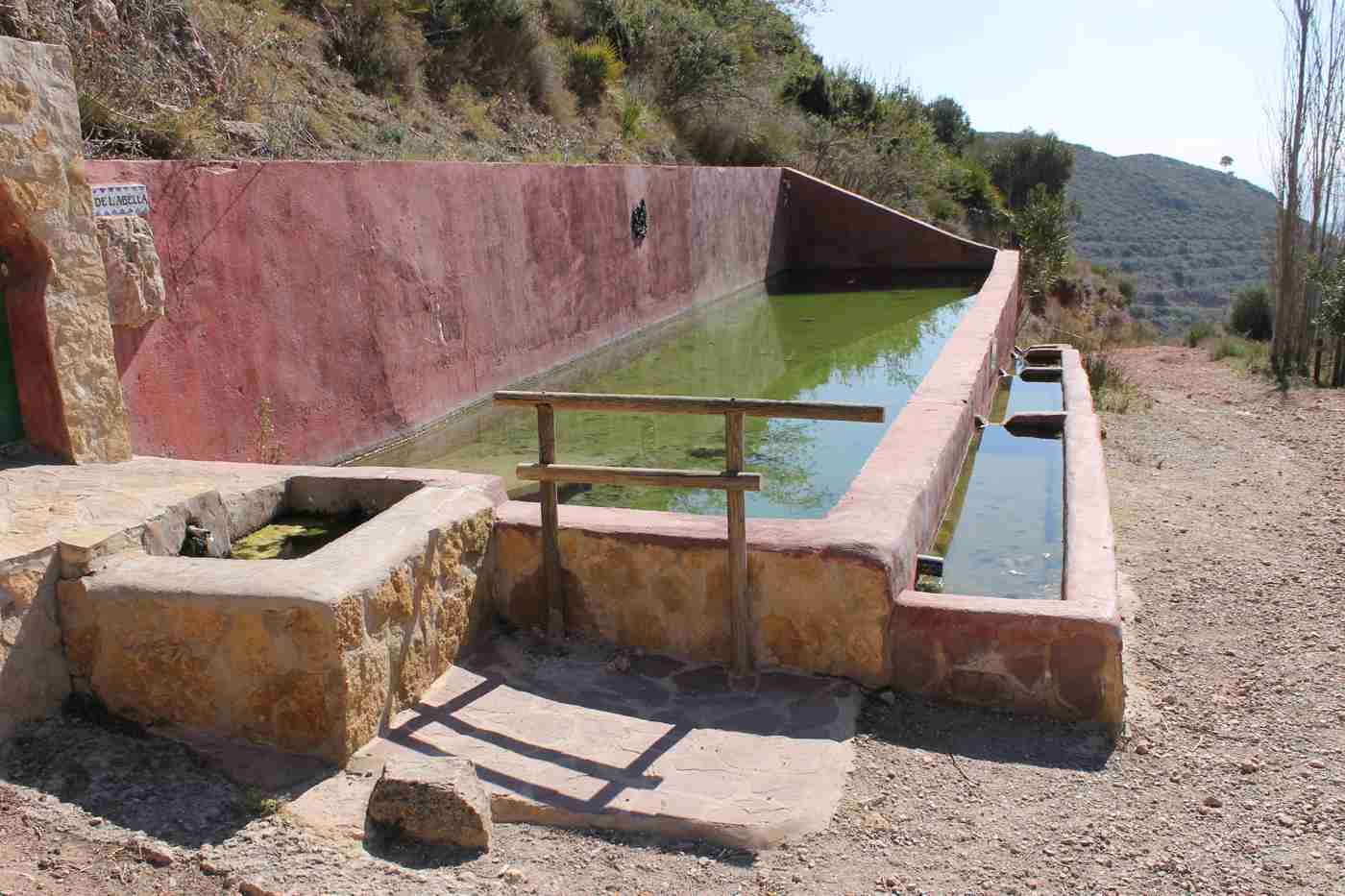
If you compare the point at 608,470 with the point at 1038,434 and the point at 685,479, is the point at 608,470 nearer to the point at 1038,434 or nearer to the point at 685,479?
the point at 685,479

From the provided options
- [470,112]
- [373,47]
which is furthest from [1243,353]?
[373,47]

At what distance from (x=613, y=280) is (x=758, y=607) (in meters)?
7.77

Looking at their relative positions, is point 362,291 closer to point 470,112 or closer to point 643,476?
point 643,476

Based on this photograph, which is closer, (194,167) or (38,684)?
(38,684)

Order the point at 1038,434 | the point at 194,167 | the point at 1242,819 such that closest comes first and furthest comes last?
1. the point at 1242,819
2. the point at 194,167
3. the point at 1038,434

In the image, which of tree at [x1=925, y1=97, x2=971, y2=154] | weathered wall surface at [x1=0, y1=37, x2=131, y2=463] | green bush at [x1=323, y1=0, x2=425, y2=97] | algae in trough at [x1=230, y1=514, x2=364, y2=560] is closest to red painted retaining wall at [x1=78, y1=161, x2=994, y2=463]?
weathered wall surface at [x1=0, y1=37, x2=131, y2=463]

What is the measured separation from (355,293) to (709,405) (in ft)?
12.1

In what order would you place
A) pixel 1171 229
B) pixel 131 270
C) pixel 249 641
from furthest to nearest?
pixel 1171 229 < pixel 131 270 < pixel 249 641

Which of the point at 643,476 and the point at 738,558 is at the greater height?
the point at 643,476

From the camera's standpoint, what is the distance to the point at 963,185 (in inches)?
1068

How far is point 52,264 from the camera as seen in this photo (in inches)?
175

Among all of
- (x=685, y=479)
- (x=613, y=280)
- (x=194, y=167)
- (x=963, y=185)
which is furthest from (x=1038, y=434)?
(x=963, y=185)

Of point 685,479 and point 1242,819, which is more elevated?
point 685,479

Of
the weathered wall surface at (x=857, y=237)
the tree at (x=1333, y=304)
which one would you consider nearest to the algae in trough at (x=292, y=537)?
the tree at (x=1333, y=304)
